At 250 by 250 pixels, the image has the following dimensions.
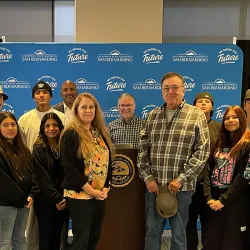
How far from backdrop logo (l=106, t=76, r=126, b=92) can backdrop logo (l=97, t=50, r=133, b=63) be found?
226 mm

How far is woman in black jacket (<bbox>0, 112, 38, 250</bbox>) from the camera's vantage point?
7.75 feet

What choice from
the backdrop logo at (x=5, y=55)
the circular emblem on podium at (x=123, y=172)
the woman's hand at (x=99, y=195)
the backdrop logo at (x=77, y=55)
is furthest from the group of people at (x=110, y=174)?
the backdrop logo at (x=5, y=55)

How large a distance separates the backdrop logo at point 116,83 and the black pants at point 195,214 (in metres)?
1.95

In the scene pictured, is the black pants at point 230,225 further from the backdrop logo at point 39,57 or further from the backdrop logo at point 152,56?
the backdrop logo at point 39,57

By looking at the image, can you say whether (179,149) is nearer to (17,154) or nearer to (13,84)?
(17,154)

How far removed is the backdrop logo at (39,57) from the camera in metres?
4.24

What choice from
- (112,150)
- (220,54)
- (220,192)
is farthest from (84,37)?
(220,192)

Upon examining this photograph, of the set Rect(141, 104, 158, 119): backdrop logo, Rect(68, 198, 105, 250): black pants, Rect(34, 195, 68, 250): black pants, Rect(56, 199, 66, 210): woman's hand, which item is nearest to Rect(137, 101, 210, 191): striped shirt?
Rect(68, 198, 105, 250): black pants

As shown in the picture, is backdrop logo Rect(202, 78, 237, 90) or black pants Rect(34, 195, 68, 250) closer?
black pants Rect(34, 195, 68, 250)

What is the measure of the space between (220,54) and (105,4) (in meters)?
1.77

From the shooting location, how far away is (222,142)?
2.61 m

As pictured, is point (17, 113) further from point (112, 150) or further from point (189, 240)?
point (189, 240)

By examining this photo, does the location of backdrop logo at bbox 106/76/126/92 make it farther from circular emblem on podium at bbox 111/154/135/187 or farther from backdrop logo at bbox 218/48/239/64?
circular emblem on podium at bbox 111/154/135/187

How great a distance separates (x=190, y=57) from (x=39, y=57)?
6.25 feet
